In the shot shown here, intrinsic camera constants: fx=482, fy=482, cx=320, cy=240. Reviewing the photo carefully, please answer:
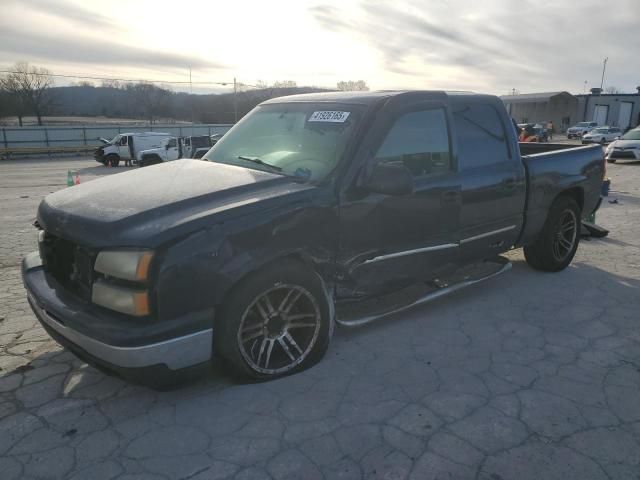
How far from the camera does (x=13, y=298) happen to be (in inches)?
183

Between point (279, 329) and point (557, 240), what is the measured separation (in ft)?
12.0

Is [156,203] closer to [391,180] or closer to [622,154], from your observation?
[391,180]

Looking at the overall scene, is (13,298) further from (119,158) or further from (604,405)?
(119,158)

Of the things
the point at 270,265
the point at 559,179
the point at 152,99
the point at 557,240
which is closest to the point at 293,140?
the point at 270,265

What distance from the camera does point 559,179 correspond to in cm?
502

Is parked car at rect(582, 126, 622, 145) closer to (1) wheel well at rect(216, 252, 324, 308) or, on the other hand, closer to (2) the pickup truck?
(2) the pickup truck

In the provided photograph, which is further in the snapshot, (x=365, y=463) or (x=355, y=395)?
(x=355, y=395)

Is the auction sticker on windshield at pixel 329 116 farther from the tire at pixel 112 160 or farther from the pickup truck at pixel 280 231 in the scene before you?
the tire at pixel 112 160

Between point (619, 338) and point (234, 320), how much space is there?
305 centimetres

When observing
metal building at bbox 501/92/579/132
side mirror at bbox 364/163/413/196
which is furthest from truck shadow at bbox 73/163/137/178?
metal building at bbox 501/92/579/132

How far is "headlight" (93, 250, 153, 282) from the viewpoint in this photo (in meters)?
2.50

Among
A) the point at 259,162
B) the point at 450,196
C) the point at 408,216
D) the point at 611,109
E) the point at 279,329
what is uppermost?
the point at 611,109

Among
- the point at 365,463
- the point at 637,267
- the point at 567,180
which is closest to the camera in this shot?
the point at 365,463

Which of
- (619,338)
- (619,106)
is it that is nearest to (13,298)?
(619,338)
